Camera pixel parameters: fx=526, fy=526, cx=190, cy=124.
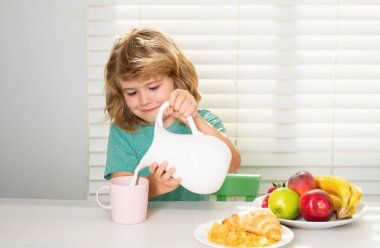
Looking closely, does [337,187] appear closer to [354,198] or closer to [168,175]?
[354,198]

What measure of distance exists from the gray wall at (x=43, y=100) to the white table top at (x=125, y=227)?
2.51ft

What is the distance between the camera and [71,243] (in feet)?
3.29

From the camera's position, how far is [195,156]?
1021 mm

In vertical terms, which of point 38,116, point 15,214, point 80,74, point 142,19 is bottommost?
point 15,214

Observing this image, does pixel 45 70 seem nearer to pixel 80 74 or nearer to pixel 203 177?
pixel 80 74

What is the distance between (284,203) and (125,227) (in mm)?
336

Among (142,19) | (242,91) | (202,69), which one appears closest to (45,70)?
(142,19)

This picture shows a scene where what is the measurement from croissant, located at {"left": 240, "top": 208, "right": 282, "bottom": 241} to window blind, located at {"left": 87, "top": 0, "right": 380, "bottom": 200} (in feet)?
3.35

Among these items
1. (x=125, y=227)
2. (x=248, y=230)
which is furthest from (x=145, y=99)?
(x=248, y=230)

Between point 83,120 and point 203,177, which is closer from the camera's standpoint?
point 203,177

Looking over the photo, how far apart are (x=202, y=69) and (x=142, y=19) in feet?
0.97

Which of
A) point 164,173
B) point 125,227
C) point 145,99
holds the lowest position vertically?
point 125,227

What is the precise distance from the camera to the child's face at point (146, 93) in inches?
55.2

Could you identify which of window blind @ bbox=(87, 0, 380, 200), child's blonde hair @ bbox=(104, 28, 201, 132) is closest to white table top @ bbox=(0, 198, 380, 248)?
child's blonde hair @ bbox=(104, 28, 201, 132)
